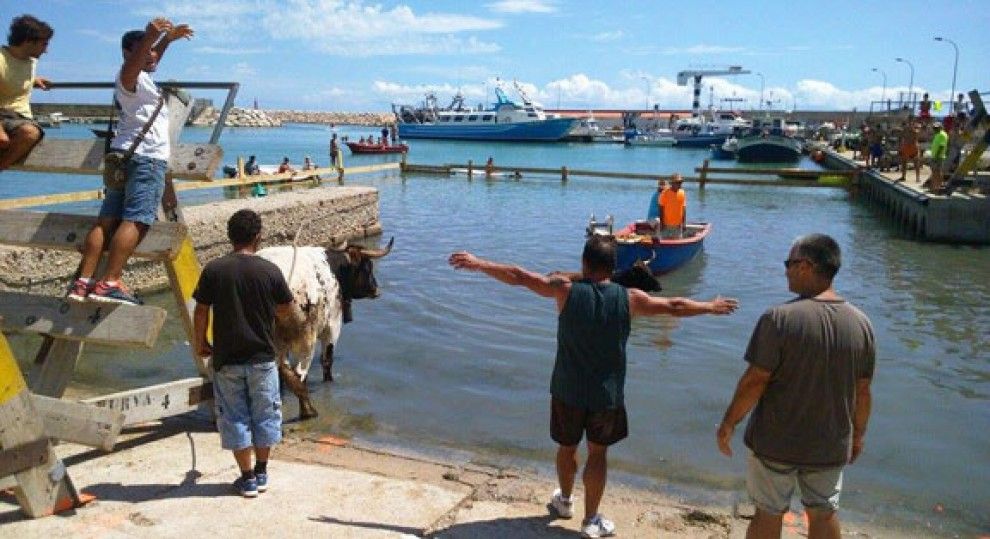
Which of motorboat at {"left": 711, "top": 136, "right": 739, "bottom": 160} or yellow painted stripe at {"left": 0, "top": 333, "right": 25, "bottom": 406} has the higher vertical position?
motorboat at {"left": 711, "top": 136, "right": 739, "bottom": 160}

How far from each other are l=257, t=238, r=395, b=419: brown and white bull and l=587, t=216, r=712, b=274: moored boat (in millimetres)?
6966

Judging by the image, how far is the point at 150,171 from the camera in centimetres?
478

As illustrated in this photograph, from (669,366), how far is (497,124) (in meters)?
82.4

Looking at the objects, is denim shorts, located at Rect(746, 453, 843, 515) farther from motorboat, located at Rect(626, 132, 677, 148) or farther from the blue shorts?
motorboat, located at Rect(626, 132, 677, 148)

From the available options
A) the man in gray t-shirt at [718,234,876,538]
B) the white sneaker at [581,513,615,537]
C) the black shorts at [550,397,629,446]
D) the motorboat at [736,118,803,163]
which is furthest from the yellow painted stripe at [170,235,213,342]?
the motorboat at [736,118,803,163]

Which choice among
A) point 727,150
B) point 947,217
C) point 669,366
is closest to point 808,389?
point 669,366

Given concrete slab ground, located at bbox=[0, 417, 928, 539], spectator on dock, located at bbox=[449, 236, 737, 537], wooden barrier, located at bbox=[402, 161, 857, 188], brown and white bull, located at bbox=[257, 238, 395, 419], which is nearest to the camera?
spectator on dock, located at bbox=[449, 236, 737, 537]

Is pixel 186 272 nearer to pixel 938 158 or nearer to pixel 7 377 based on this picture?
pixel 7 377

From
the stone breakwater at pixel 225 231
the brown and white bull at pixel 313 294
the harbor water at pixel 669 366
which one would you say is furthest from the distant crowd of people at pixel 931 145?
the brown and white bull at pixel 313 294

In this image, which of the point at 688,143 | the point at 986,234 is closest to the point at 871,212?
the point at 986,234

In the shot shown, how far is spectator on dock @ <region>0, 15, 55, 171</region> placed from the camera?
14.6 feet

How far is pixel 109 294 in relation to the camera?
14.9ft

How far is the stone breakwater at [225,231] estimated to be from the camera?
386 inches

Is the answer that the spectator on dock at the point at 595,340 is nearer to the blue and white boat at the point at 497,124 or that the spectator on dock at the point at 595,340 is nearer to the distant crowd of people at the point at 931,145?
the distant crowd of people at the point at 931,145
